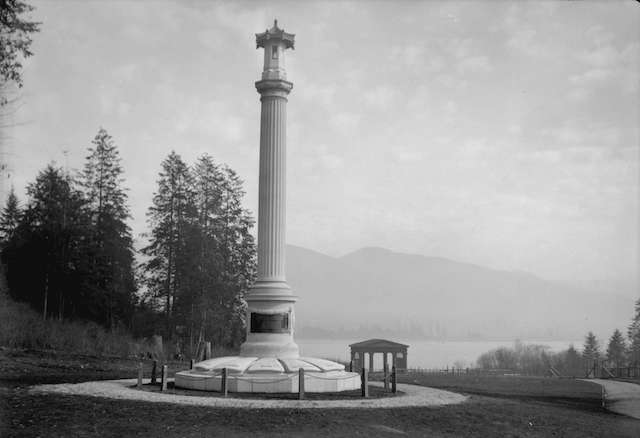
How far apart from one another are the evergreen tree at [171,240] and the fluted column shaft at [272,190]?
921 inches

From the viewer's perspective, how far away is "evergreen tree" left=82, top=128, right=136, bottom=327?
49.0 m

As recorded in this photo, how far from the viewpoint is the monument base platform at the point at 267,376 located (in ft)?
71.1

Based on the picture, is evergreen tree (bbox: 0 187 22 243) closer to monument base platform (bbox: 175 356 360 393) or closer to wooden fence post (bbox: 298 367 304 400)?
monument base platform (bbox: 175 356 360 393)

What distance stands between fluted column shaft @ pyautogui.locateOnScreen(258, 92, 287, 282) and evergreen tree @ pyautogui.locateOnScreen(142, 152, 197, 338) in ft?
76.8

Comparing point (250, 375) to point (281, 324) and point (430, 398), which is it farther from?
point (430, 398)

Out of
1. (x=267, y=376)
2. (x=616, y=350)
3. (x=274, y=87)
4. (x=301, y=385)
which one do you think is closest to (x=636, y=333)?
(x=616, y=350)

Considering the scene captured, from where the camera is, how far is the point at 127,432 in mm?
14062

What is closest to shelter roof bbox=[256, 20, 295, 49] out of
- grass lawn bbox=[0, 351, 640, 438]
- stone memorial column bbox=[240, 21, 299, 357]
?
stone memorial column bbox=[240, 21, 299, 357]

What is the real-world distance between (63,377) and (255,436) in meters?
15.1

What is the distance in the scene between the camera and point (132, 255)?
53438mm

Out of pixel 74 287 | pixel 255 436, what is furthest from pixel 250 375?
pixel 74 287

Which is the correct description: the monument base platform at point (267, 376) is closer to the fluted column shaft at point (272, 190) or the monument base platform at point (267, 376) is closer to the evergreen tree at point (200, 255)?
the fluted column shaft at point (272, 190)

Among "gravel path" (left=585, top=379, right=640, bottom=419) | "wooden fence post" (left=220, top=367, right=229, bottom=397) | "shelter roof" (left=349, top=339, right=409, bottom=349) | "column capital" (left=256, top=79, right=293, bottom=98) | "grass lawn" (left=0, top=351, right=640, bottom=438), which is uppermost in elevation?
"column capital" (left=256, top=79, right=293, bottom=98)

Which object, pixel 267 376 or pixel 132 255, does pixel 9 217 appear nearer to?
pixel 132 255
